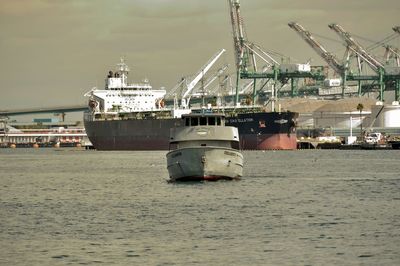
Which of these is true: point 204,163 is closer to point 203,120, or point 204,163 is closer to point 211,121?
point 203,120

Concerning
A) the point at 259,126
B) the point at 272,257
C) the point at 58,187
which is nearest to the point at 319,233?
the point at 272,257

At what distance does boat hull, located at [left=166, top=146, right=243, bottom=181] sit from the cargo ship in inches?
3453

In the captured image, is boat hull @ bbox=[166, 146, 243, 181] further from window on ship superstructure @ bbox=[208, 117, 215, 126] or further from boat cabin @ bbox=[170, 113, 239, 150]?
window on ship superstructure @ bbox=[208, 117, 215, 126]

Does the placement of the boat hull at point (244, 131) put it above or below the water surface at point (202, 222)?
above

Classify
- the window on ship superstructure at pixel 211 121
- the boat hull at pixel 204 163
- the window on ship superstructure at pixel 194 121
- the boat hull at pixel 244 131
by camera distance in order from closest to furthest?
the boat hull at pixel 204 163 < the window on ship superstructure at pixel 194 121 < the window on ship superstructure at pixel 211 121 < the boat hull at pixel 244 131

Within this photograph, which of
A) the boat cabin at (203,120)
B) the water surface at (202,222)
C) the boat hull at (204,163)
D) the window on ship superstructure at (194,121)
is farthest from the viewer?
the window on ship superstructure at (194,121)

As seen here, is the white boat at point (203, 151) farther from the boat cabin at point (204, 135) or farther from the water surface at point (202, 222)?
the water surface at point (202, 222)

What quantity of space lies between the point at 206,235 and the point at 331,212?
11.0m

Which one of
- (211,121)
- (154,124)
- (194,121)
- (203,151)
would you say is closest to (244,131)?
(154,124)

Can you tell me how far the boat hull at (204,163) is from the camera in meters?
69.6

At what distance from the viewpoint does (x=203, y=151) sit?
69.4 meters

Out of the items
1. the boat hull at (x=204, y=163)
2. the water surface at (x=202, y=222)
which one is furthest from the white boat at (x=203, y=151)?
the water surface at (x=202, y=222)

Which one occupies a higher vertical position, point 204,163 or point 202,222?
point 204,163

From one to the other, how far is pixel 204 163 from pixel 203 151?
814 mm
